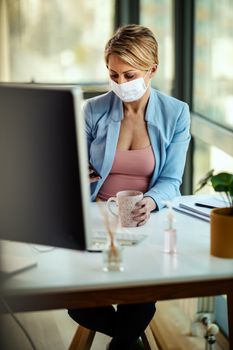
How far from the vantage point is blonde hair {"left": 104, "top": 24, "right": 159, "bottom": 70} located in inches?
109

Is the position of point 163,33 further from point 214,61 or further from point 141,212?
point 141,212

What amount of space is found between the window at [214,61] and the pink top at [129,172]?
903 millimetres

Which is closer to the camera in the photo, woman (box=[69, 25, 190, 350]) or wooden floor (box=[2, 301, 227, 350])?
woman (box=[69, 25, 190, 350])

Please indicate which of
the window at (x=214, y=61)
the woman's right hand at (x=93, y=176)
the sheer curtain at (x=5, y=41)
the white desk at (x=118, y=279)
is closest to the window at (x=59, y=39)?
the sheer curtain at (x=5, y=41)

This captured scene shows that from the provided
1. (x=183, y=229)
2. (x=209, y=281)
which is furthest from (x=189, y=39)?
(x=209, y=281)

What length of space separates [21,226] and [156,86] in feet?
8.76

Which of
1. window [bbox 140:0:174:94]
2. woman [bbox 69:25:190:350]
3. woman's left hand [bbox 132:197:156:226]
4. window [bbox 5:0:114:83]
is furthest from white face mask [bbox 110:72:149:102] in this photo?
window [bbox 5:0:114:83]

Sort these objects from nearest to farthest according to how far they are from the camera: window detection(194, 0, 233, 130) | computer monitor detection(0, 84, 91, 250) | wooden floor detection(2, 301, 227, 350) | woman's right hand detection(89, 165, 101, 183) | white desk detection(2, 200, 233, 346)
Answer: computer monitor detection(0, 84, 91, 250) < white desk detection(2, 200, 233, 346) < woman's right hand detection(89, 165, 101, 183) < wooden floor detection(2, 301, 227, 350) < window detection(194, 0, 233, 130)

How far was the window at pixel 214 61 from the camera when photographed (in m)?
3.62

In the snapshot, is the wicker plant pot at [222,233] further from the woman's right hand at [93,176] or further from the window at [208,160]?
the window at [208,160]

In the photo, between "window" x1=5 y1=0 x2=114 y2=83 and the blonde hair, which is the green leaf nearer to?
the blonde hair

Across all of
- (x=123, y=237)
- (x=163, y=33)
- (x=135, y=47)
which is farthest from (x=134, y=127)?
(x=163, y=33)

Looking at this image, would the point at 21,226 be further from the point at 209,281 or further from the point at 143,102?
the point at 143,102

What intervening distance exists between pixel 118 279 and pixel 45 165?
0.34m
